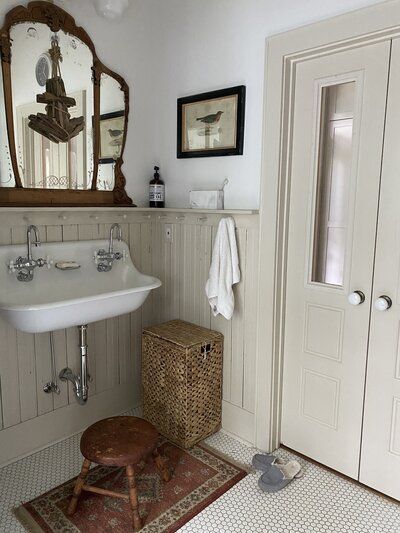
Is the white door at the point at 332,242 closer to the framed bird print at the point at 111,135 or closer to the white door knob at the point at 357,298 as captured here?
the white door knob at the point at 357,298

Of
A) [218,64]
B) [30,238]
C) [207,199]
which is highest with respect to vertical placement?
[218,64]

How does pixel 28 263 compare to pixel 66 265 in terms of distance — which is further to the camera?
pixel 66 265

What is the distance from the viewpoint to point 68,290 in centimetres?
222

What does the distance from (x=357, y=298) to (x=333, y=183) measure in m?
0.54

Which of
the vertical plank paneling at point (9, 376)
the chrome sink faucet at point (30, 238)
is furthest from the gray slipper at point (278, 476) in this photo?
the chrome sink faucet at point (30, 238)

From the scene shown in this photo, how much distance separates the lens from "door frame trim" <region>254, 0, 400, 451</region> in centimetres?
175

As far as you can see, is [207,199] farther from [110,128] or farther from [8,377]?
[8,377]

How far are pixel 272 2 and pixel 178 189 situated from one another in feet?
3.48

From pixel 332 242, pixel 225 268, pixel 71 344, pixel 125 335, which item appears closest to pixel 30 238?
pixel 71 344

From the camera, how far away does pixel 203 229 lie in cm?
242

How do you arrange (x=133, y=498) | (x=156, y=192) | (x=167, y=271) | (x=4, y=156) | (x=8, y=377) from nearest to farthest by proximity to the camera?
1. (x=133, y=498)
2. (x=4, y=156)
3. (x=8, y=377)
4. (x=156, y=192)
5. (x=167, y=271)

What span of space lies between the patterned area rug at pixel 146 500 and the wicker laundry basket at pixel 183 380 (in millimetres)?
170

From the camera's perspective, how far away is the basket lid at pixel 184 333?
7.40 ft

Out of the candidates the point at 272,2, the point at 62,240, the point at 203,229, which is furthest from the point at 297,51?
the point at 62,240
